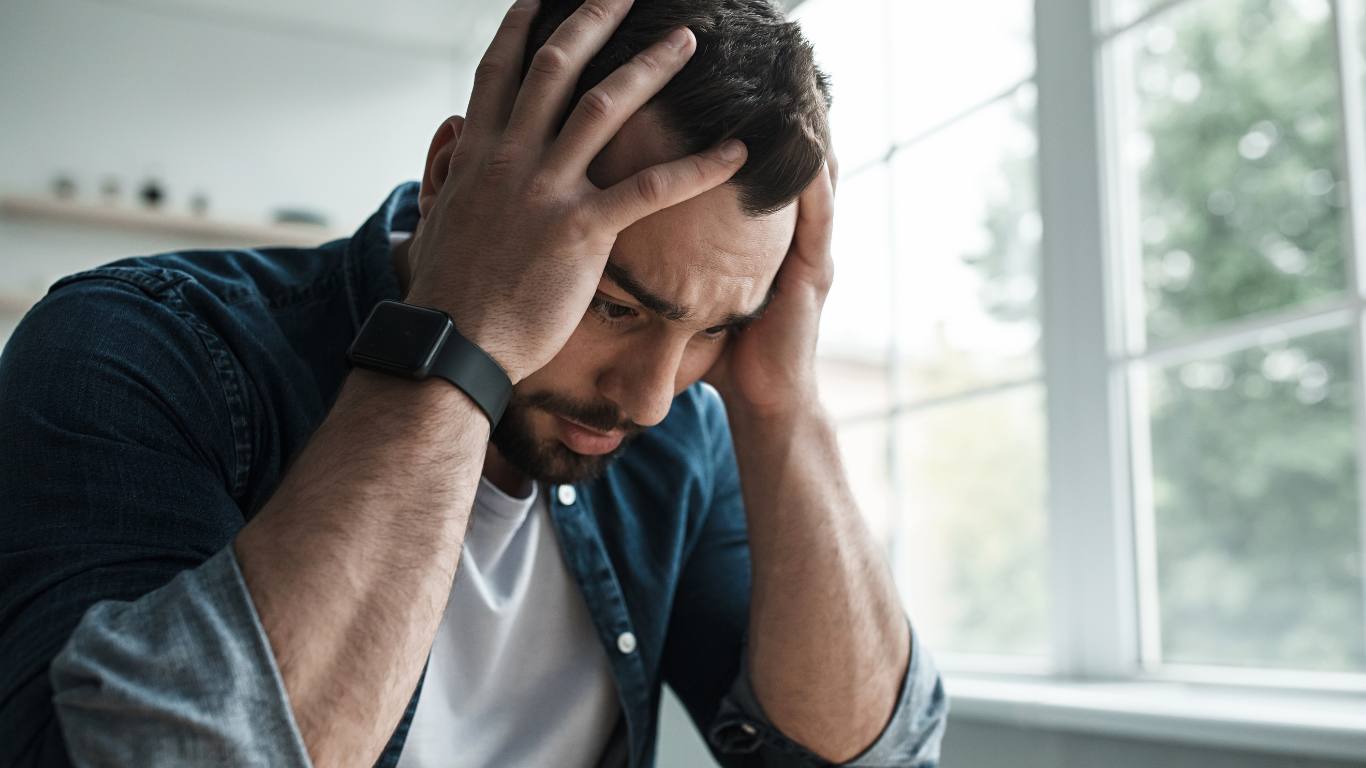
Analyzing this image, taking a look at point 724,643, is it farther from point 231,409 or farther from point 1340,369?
point 1340,369

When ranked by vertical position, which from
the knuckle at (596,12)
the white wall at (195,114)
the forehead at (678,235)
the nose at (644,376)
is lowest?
the nose at (644,376)

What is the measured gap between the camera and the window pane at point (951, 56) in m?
2.41

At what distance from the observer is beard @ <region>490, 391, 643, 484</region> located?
115 cm

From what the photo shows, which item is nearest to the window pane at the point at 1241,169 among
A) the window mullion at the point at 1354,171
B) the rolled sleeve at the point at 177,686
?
the window mullion at the point at 1354,171

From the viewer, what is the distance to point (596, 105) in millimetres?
969

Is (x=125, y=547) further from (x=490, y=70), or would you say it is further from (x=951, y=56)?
(x=951, y=56)

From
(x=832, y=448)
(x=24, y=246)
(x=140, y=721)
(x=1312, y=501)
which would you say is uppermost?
(x=24, y=246)

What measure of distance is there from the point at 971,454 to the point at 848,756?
2.53 metres

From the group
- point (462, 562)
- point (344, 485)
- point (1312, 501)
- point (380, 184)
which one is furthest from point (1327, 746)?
point (1312, 501)

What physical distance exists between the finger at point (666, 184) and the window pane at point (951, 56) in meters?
1.40

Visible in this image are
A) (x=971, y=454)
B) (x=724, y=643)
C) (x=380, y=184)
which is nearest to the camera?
(x=724, y=643)

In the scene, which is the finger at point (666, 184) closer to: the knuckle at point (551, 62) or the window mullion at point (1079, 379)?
the knuckle at point (551, 62)

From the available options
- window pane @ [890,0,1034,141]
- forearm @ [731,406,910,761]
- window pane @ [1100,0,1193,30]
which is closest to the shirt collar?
forearm @ [731,406,910,761]

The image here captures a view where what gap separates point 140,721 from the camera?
711 millimetres
